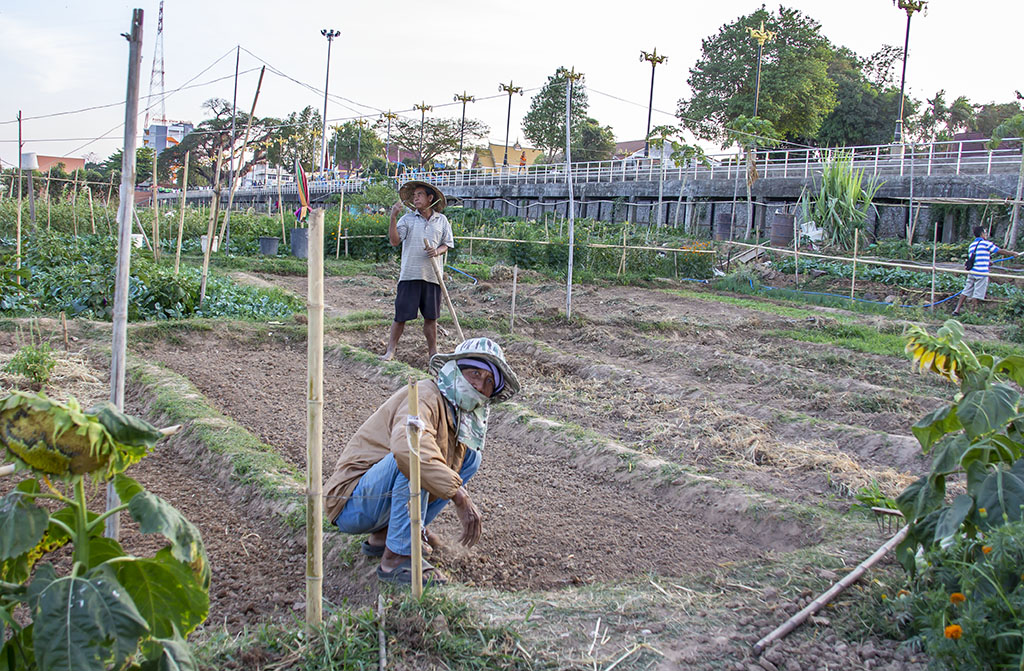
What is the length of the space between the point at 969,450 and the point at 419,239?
511cm

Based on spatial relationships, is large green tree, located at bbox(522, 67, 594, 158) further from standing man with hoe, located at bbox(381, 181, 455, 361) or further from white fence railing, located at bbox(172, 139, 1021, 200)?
standing man with hoe, located at bbox(381, 181, 455, 361)

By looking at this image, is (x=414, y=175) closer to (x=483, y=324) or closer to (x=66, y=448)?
(x=483, y=324)

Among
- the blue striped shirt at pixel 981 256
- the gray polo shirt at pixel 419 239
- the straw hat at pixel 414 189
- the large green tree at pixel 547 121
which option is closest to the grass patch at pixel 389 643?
the gray polo shirt at pixel 419 239

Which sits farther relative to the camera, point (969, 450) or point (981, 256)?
point (981, 256)

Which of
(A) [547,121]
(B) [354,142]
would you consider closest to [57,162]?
(B) [354,142]

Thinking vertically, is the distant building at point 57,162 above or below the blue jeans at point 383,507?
above

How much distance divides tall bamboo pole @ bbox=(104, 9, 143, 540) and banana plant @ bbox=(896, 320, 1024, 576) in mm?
2465

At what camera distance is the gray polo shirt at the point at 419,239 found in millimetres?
6727

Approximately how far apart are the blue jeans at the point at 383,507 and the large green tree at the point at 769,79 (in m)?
33.8

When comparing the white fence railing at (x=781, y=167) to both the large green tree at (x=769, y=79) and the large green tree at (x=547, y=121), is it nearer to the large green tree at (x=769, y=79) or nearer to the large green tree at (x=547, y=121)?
the large green tree at (x=769, y=79)

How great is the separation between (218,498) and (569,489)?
1916 millimetres

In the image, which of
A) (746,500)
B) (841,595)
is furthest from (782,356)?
(841,595)

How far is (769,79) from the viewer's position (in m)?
34.4

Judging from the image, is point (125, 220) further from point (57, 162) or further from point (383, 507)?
point (57, 162)
